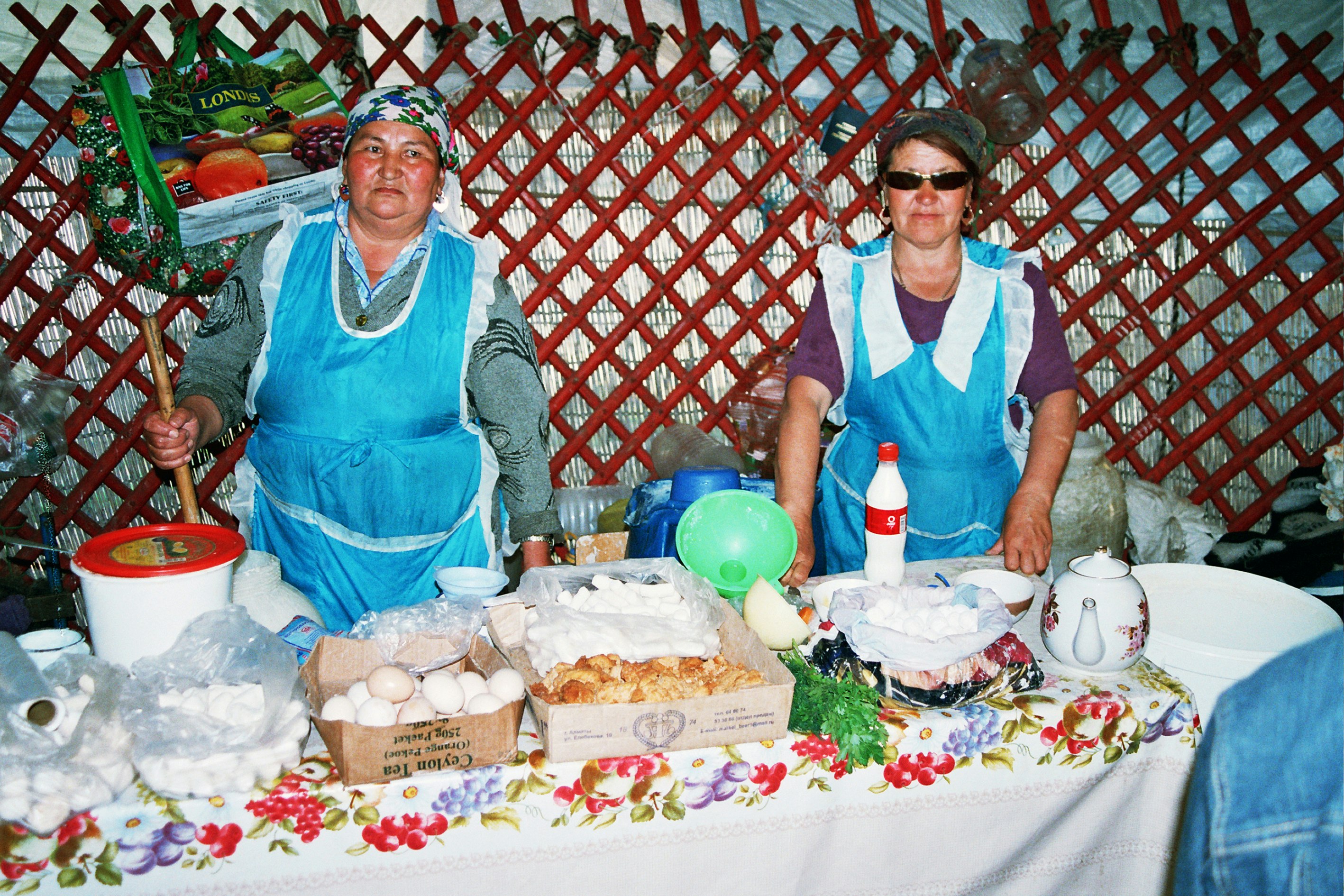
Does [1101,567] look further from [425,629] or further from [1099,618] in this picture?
[425,629]

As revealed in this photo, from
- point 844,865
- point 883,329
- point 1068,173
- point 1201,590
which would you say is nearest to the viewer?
point 844,865

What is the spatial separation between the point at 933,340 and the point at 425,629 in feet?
3.15

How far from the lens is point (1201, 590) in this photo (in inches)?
48.7

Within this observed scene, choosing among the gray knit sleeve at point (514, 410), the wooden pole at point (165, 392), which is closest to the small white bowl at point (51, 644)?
the wooden pole at point (165, 392)

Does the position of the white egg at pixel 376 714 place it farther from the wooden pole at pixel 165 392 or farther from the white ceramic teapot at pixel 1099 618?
the white ceramic teapot at pixel 1099 618

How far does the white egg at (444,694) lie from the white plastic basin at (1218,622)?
780mm

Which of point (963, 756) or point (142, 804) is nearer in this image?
point (142, 804)

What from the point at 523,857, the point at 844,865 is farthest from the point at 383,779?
the point at 844,865

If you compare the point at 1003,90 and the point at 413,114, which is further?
the point at 1003,90

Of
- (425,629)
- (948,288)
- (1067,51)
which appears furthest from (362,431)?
(1067,51)

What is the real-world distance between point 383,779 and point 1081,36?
2576 mm

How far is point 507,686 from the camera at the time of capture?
953mm

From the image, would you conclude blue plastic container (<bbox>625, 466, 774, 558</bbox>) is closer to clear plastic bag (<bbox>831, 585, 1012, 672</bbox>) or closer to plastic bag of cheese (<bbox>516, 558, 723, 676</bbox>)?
plastic bag of cheese (<bbox>516, 558, 723, 676</bbox>)

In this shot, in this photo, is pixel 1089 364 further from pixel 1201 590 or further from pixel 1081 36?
pixel 1201 590
